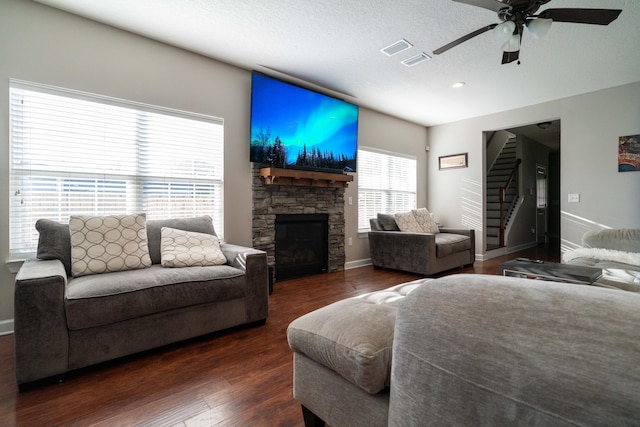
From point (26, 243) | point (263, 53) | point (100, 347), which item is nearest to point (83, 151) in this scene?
point (26, 243)

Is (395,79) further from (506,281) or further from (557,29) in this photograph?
(506,281)

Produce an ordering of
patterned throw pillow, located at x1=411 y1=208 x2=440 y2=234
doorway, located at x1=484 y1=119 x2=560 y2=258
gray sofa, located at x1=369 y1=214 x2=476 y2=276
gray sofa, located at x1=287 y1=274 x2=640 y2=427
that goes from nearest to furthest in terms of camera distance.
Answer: gray sofa, located at x1=287 y1=274 x2=640 y2=427 → gray sofa, located at x1=369 y1=214 x2=476 y2=276 → patterned throw pillow, located at x1=411 y1=208 x2=440 y2=234 → doorway, located at x1=484 y1=119 x2=560 y2=258

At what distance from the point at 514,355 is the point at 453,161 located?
5888 mm

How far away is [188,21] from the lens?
8.70 ft

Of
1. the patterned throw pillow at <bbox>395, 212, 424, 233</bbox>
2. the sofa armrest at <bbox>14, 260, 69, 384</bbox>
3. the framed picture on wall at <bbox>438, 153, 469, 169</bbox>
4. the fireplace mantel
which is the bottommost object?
the sofa armrest at <bbox>14, 260, 69, 384</bbox>

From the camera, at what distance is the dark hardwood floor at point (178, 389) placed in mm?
1391

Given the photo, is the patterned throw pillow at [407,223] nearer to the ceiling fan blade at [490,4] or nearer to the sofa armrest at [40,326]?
the ceiling fan blade at [490,4]

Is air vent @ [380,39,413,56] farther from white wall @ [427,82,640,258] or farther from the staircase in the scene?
the staircase

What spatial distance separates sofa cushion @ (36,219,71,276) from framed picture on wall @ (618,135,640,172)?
6.29 metres

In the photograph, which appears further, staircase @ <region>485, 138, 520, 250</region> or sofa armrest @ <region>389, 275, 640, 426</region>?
staircase @ <region>485, 138, 520, 250</region>

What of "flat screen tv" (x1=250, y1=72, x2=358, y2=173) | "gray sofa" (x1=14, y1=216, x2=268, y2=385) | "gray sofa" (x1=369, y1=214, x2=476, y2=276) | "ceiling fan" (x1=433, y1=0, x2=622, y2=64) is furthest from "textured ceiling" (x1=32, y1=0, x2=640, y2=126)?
"gray sofa" (x1=369, y1=214, x2=476, y2=276)

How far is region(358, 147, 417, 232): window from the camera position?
4988 mm

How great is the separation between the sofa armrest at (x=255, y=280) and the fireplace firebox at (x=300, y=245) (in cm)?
143

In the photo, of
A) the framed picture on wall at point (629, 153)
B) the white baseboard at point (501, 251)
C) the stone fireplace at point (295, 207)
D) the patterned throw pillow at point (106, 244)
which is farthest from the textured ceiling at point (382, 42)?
the white baseboard at point (501, 251)
